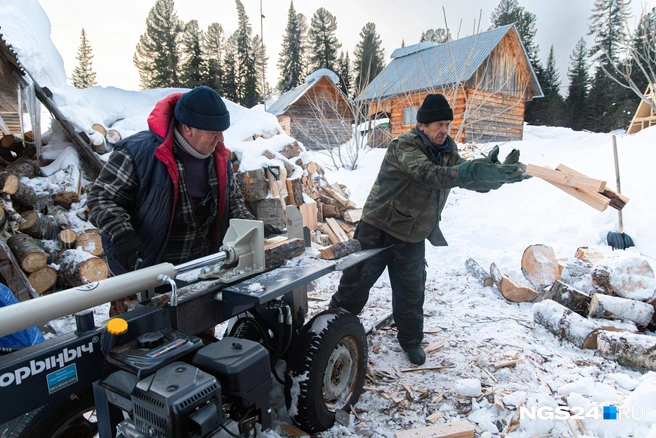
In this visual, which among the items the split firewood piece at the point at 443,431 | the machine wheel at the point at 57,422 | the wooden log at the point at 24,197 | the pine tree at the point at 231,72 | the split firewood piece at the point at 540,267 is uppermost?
the pine tree at the point at 231,72

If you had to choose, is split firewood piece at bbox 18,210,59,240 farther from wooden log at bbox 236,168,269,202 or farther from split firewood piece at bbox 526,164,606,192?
split firewood piece at bbox 526,164,606,192

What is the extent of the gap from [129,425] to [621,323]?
433cm

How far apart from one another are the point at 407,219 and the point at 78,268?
415cm

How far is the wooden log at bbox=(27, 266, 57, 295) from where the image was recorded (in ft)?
15.1

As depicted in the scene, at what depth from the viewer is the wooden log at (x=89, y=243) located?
203 inches

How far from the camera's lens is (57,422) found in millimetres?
1739

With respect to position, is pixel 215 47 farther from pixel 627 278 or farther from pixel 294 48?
pixel 627 278

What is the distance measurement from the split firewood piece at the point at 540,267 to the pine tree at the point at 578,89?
34.3m

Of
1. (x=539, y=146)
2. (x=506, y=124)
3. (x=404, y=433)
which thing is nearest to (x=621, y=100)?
(x=506, y=124)

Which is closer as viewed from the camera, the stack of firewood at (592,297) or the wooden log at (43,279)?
the stack of firewood at (592,297)

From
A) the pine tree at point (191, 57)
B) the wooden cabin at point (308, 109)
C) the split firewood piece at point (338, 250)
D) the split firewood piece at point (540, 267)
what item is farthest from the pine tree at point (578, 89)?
the split firewood piece at point (338, 250)

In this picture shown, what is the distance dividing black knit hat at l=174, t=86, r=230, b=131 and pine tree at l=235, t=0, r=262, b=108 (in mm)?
36449

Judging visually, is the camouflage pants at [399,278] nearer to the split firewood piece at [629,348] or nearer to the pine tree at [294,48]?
the split firewood piece at [629,348]

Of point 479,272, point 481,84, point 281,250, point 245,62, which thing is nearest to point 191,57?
point 245,62
